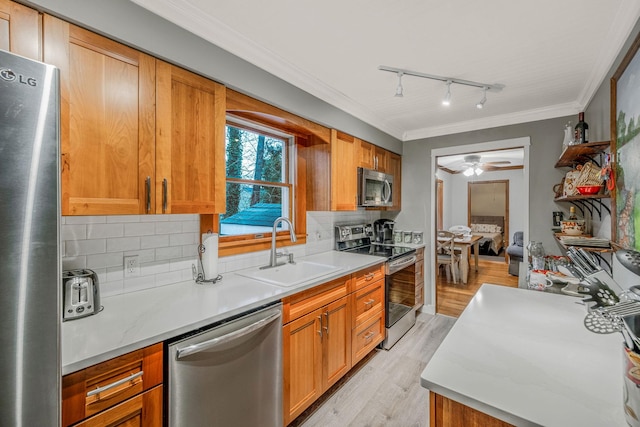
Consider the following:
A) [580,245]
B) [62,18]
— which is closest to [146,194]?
[62,18]

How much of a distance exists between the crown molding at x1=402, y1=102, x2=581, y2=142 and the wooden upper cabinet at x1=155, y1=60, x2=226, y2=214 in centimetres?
276

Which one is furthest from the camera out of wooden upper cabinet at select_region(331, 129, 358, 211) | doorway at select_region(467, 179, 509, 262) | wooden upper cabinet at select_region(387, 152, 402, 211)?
doorway at select_region(467, 179, 509, 262)

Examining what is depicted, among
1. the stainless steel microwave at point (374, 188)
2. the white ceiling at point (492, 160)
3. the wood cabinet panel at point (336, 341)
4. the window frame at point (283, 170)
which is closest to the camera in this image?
the wood cabinet panel at point (336, 341)

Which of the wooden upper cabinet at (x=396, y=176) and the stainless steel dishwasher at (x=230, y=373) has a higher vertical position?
the wooden upper cabinet at (x=396, y=176)

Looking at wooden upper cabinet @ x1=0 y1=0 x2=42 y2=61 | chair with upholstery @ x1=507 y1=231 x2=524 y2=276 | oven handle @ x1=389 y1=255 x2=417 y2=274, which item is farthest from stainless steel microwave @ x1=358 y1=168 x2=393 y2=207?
chair with upholstery @ x1=507 y1=231 x2=524 y2=276

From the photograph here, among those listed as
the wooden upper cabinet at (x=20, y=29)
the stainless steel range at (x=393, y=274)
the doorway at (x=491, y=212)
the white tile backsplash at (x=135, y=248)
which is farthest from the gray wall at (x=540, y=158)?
the doorway at (x=491, y=212)

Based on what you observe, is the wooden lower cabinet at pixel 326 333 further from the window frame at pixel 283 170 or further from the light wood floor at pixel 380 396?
the window frame at pixel 283 170

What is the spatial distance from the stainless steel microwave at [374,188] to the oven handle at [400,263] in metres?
0.66

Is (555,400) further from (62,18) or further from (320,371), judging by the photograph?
(62,18)

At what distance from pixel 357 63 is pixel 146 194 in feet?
5.22

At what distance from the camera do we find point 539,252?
2.38 metres

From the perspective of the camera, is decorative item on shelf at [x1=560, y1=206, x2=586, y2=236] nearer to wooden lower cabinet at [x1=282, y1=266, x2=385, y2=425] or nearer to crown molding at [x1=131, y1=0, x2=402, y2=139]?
wooden lower cabinet at [x1=282, y1=266, x2=385, y2=425]

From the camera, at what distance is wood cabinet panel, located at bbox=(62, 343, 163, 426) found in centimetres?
Answer: 92

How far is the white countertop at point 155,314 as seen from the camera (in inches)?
38.9
